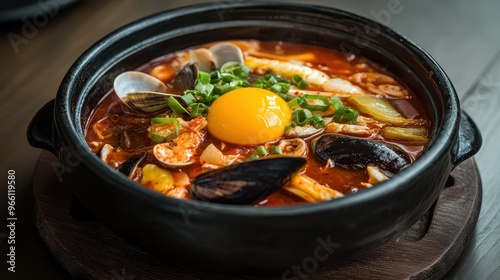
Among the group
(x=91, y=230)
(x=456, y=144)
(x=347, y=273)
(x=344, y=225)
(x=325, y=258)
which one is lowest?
(x=91, y=230)

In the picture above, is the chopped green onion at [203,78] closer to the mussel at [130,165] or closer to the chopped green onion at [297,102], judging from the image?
the chopped green onion at [297,102]

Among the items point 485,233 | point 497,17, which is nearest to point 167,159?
point 485,233

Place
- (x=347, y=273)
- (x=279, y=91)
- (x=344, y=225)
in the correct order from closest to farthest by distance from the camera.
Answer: (x=344, y=225) < (x=347, y=273) < (x=279, y=91)

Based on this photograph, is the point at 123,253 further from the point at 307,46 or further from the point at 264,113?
the point at 307,46

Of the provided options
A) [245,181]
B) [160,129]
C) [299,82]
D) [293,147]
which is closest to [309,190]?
[245,181]

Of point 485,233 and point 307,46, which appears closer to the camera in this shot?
point 485,233

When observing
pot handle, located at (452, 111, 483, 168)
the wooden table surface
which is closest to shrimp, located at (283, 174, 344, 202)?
pot handle, located at (452, 111, 483, 168)

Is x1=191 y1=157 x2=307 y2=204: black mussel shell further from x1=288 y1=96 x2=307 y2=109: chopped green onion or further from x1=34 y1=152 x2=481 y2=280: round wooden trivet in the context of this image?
x1=288 y1=96 x2=307 y2=109: chopped green onion
